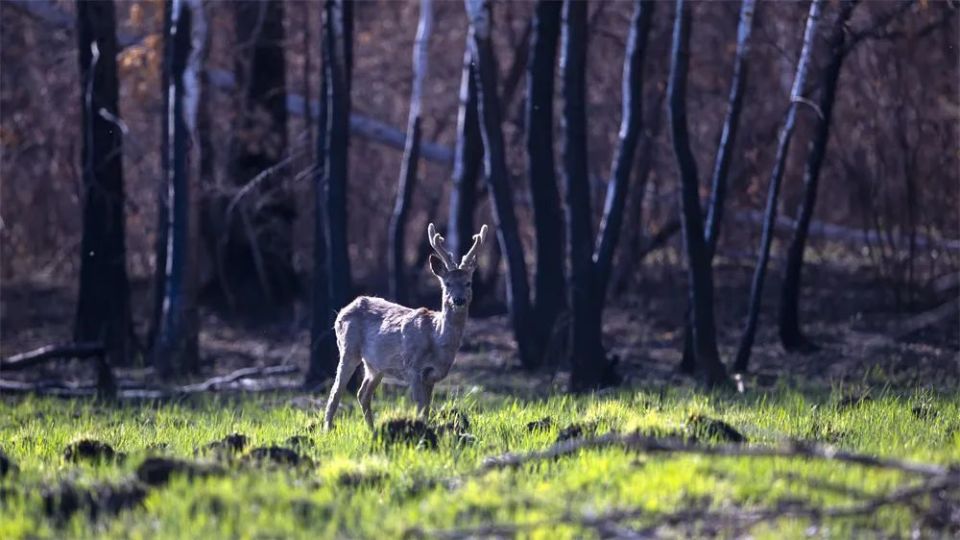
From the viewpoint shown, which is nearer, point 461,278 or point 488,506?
point 488,506

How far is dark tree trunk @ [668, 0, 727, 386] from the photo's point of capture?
17484mm

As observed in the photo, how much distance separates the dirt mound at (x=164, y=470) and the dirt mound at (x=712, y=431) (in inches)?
121

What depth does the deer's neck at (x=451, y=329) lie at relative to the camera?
1334cm

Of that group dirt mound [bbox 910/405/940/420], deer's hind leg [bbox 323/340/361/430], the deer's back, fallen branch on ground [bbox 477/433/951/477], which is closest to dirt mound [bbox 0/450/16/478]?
fallen branch on ground [bbox 477/433/951/477]

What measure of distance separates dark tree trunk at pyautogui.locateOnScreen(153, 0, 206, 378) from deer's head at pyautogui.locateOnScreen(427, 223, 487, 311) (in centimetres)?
741

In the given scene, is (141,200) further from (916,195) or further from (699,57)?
(916,195)

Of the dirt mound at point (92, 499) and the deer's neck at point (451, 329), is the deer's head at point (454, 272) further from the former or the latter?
the dirt mound at point (92, 499)

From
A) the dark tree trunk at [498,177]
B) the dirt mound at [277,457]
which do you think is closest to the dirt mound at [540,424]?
the dirt mound at [277,457]

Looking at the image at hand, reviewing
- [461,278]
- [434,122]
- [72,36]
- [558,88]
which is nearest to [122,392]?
[461,278]

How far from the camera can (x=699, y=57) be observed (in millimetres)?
26578

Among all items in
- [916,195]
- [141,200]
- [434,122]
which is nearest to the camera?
[916,195]

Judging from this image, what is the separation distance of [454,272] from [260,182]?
41.4 feet

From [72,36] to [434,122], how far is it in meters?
8.10

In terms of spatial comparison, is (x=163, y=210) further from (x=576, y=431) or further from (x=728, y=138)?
(x=576, y=431)
